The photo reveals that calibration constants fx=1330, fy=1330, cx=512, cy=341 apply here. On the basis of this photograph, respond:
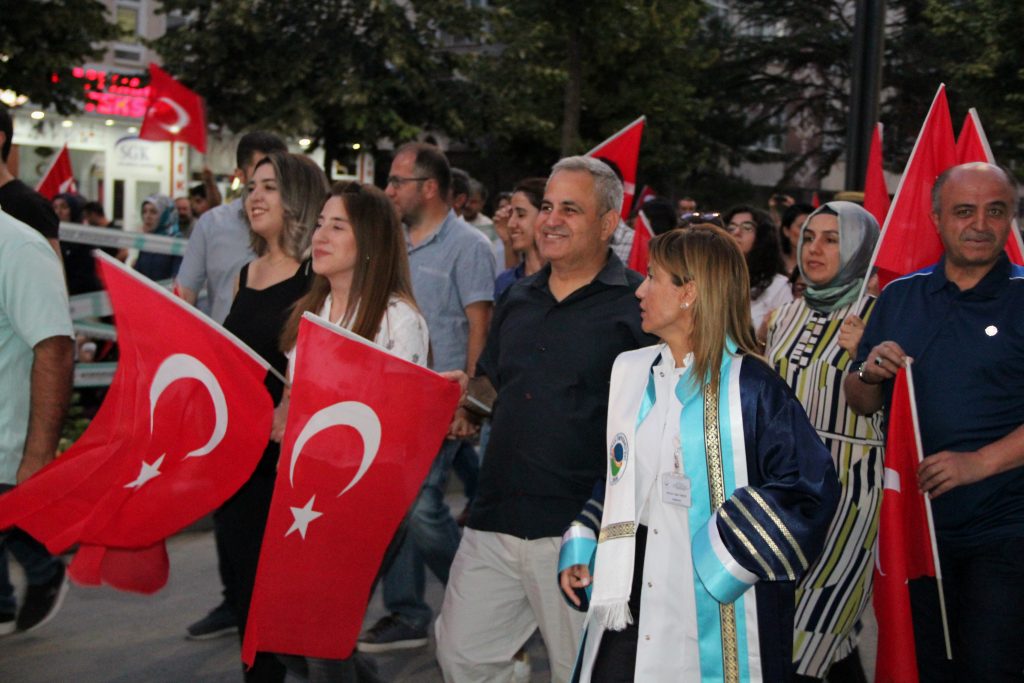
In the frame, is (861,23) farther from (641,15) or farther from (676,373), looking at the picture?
(641,15)

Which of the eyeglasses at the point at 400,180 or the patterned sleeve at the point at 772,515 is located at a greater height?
the eyeglasses at the point at 400,180

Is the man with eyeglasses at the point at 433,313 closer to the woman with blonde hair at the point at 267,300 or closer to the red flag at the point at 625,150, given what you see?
the woman with blonde hair at the point at 267,300

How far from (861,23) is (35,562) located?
587 cm

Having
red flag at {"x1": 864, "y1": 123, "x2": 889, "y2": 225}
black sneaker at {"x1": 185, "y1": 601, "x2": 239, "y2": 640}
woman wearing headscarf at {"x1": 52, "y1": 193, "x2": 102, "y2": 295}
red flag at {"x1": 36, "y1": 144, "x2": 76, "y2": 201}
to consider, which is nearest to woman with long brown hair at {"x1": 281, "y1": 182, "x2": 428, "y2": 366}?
black sneaker at {"x1": 185, "y1": 601, "x2": 239, "y2": 640}

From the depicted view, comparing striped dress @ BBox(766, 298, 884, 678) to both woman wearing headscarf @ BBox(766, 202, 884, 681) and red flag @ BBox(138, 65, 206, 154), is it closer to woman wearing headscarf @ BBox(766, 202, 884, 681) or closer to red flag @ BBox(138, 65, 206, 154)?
woman wearing headscarf @ BBox(766, 202, 884, 681)

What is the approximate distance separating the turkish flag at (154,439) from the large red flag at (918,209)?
8.08 feet

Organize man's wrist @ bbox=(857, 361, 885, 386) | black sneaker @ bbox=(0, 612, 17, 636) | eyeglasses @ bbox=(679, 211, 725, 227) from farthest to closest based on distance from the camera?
black sneaker @ bbox=(0, 612, 17, 636) < man's wrist @ bbox=(857, 361, 885, 386) < eyeglasses @ bbox=(679, 211, 725, 227)

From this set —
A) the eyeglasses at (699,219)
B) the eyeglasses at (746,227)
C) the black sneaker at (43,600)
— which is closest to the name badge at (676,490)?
the eyeglasses at (699,219)

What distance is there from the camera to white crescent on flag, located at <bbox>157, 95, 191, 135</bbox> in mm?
11633

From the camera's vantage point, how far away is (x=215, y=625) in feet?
20.3

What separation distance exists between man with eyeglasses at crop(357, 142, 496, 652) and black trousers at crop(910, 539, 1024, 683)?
2309 mm

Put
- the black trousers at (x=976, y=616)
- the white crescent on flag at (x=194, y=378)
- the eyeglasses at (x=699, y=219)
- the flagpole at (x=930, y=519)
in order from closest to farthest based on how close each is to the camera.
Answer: the eyeglasses at (x=699, y=219) < the black trousers at (x=976, y=616) < the flagpole at (x=930, y=519) < the white crescent on flag at (x=194, y=378)

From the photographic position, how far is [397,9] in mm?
22703

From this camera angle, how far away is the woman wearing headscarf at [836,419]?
15.6ft
